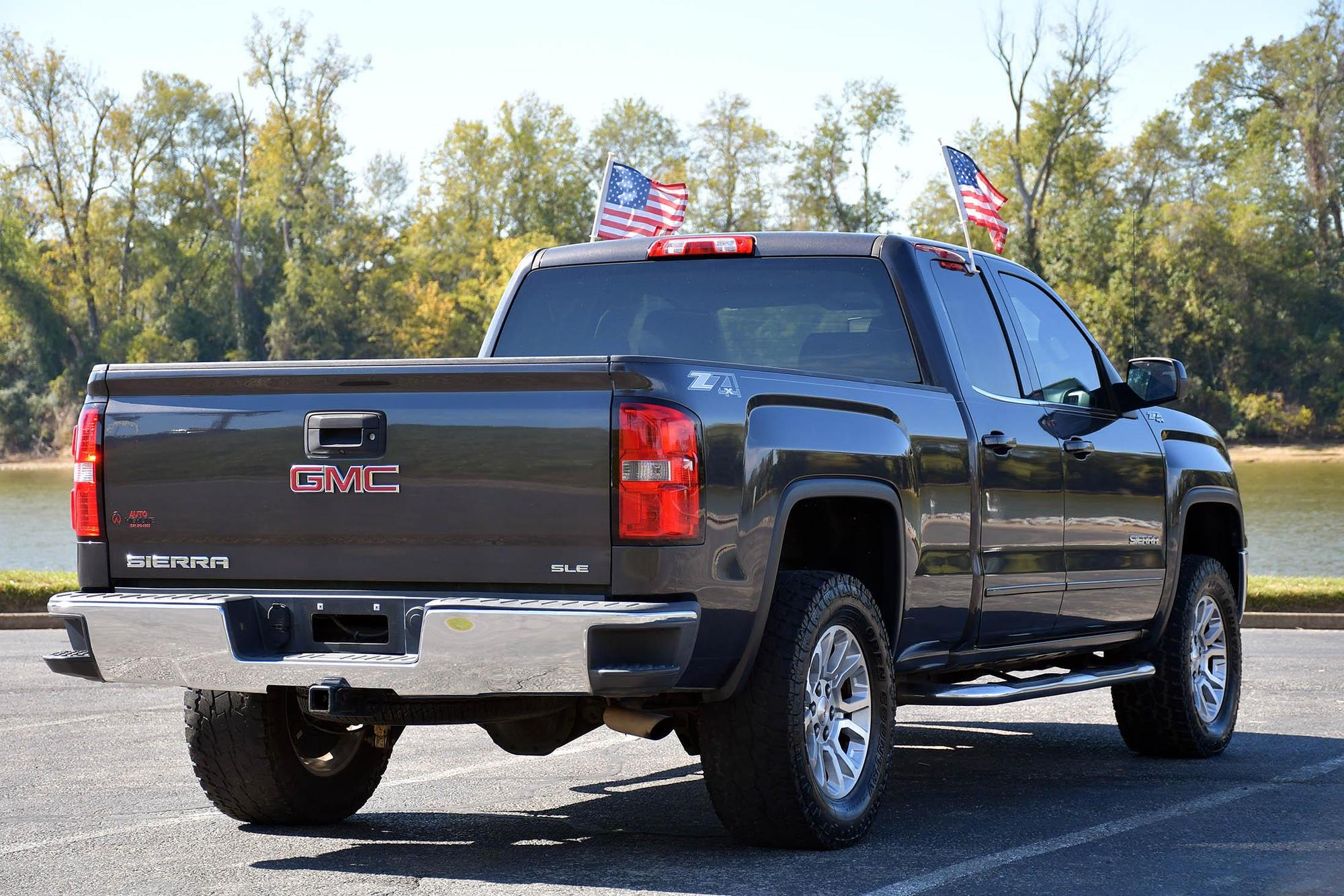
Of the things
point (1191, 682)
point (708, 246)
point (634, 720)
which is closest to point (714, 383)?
point (634, 720)

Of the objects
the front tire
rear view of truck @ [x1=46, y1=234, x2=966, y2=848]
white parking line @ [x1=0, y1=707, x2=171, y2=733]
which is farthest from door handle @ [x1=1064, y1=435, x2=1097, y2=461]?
white parking line @ [x1=0, y1=707, x2=171, y2=733]

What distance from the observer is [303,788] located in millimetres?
5980

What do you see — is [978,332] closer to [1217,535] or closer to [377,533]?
[1217,535]

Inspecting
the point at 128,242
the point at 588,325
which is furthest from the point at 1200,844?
the point at 128,242

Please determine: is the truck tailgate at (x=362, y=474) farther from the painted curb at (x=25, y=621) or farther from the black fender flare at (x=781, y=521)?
the painted curb at (x=25, y=621)

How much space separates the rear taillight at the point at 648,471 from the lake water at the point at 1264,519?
23.7 metres

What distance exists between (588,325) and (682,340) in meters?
0.45

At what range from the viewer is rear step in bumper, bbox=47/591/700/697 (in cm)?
463

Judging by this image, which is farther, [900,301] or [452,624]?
[900,301]

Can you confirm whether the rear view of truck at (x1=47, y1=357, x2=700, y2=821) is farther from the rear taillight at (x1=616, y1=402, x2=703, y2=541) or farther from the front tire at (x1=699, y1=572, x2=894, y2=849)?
the front tire at (x1=699, y1=572, x2=894, y2=849)

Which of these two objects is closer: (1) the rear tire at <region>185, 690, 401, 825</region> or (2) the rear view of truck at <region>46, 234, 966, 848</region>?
(2) the rear view of truck at <region>46, 234, 966, 848</region>

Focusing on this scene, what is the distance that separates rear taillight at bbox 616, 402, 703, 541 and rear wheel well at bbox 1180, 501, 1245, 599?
4450 mm

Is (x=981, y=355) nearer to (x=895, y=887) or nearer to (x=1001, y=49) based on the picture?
(x=895, y=887)

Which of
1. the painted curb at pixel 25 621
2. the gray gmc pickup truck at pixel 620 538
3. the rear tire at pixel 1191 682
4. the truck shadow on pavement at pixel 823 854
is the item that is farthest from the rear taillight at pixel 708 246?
the painted curb at pixel 25 621
